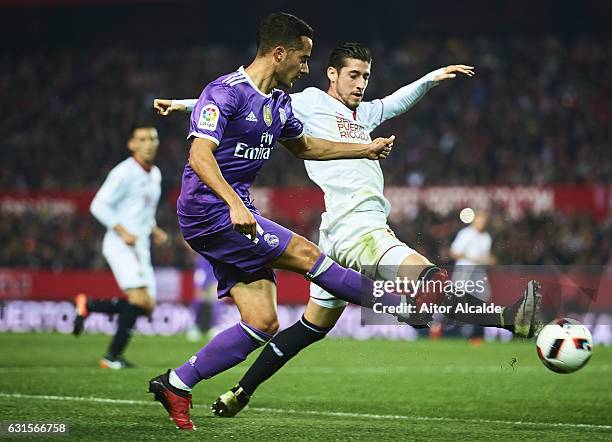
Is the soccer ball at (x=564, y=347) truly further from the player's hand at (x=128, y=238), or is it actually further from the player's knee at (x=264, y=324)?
the player's hand at (x=128, y=238)

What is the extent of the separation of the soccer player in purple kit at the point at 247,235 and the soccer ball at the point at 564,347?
909 mm

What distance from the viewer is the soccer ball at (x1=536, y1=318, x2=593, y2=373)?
222 inches

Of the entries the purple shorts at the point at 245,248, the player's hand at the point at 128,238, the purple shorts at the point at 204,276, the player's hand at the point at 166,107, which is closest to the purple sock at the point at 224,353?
the purple shorts at the point at 245,248

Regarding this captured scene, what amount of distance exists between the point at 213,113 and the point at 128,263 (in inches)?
190

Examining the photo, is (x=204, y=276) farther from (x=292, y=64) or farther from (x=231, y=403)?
(x=292, y=64)

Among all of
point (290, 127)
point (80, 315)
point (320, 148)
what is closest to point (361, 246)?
point (320, 148)

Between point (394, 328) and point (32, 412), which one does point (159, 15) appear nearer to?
point (394, 328)

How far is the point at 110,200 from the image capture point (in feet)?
32.5

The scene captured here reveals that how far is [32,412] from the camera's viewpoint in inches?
240

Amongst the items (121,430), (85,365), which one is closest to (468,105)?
(85,365)

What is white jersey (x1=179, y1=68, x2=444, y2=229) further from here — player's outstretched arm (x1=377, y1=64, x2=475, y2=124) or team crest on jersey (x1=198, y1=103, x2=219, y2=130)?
team crest on jersey (x1=198, y1=103, x2=219, y2=130)

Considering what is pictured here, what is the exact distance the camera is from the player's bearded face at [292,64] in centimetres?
566

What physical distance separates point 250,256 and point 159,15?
26.2 m

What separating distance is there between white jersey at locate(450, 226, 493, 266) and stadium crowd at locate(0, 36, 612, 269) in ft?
6.92
